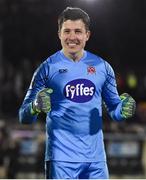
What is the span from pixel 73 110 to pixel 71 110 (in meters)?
0.01

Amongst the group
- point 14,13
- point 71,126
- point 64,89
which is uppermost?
point 14,13

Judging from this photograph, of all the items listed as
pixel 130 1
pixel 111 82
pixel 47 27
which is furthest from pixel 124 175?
pixel 47 27

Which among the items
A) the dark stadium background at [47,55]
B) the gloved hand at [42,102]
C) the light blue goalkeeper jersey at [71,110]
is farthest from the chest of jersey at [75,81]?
the dark stadium background at [47,55]

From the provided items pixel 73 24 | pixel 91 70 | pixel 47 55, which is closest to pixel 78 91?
pixel 91 70

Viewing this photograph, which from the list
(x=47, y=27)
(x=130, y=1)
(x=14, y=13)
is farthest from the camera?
(x=47, y=27)

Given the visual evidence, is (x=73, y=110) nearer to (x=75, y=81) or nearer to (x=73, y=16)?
(x=75, y=81)

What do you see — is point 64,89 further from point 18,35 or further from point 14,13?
point 18,35

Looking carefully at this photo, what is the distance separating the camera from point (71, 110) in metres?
3.67

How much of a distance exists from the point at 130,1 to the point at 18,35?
4344mm

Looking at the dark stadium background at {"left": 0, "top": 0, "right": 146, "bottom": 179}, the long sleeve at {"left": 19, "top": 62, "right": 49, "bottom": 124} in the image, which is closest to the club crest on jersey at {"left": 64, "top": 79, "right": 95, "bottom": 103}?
the long sleeve at {"left": 19, "top": 62, "right": 49, "bottom": 124}

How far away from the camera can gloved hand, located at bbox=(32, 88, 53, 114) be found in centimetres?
348

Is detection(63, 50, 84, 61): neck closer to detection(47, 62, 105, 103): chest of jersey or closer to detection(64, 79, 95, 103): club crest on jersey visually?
detection(47, 62, 105, 103): chest of jersey

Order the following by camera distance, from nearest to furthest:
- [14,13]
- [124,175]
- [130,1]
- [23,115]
A: [23,115] → [124,175] → [14,13] → [130,1]

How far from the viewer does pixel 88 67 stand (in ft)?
12.2
